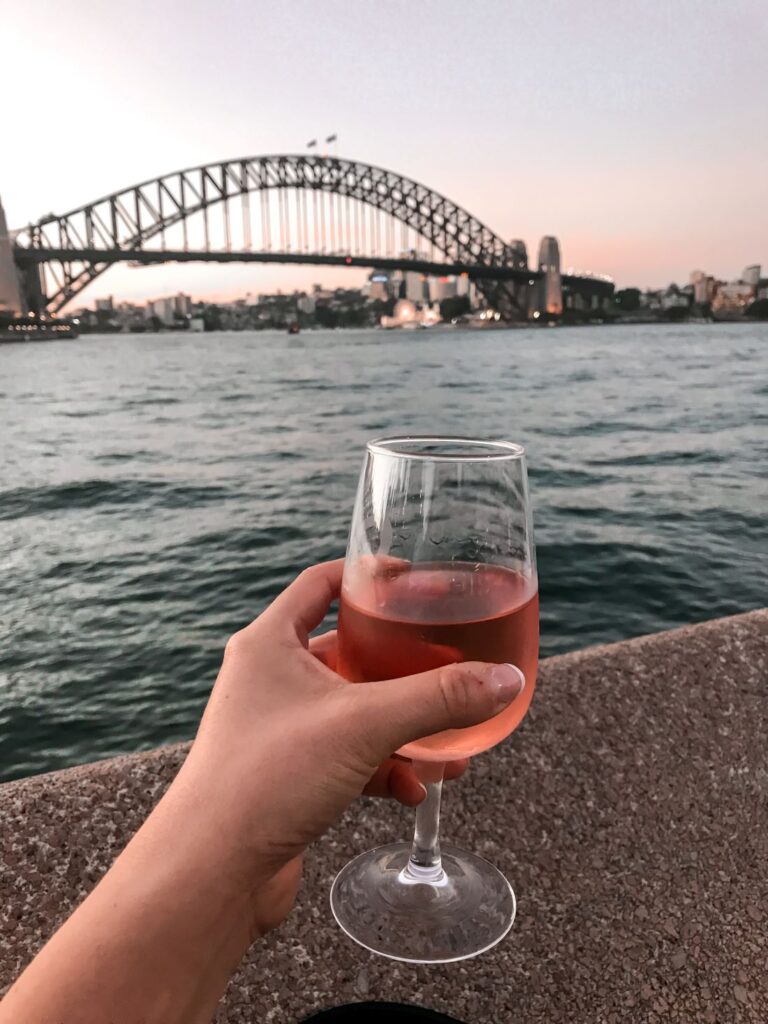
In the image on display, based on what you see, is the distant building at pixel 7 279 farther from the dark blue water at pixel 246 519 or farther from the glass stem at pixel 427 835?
the glass stem at pixel 427 835

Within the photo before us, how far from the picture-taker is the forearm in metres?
0.47

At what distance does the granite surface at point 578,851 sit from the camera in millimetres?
734

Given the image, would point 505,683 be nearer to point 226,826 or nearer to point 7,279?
→ point 226,826

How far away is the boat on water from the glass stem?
4573 centimetres

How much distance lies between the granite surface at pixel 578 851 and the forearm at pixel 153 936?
0.25m

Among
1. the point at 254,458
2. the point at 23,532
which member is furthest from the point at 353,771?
the point at 254,458

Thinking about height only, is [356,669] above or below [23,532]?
above

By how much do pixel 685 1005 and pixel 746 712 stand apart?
427 mm

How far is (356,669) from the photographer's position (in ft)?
1.95

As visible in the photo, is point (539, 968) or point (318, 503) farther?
point (318, 503)

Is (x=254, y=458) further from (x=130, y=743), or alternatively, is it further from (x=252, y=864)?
(x=252, y=864)

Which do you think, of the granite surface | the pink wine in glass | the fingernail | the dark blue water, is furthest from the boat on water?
the fingernail

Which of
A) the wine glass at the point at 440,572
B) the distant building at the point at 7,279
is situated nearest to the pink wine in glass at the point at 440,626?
the wine glass at the point at 440,572

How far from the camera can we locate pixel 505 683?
514mm
